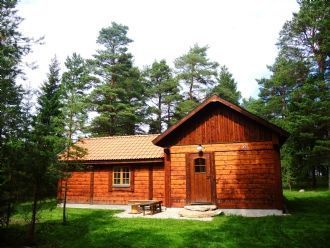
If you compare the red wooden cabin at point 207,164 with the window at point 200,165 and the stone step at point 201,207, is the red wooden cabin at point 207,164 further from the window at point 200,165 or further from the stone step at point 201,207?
the stone step at point 201,207

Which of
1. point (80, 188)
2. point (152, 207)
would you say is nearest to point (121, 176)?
point (80, 188)

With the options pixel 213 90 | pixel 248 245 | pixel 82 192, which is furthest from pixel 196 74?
pixel 248 245

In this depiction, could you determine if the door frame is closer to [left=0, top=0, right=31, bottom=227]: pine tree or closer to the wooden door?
the wooden door

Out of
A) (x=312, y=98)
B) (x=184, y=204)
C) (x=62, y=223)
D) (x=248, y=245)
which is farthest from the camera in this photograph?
(x=312, y=98)

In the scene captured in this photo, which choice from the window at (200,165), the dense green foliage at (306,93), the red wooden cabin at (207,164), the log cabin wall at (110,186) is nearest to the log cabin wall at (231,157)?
the red wooden cabin at (207,164)

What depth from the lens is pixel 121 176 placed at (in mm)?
18016

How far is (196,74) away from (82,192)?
81.5 feet

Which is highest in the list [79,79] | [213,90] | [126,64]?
[126,64]

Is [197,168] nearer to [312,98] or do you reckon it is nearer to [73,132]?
[73,132]

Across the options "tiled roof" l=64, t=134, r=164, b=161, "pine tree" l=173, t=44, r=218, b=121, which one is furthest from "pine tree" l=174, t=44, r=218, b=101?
"tiled roof" l=64, t=134, r=164, b=161

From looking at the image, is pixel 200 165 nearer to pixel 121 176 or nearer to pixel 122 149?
pixel 121 176

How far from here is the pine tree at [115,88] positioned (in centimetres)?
3488

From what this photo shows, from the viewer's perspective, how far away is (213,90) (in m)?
39.4

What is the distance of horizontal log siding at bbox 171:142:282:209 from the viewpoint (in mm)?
14016
